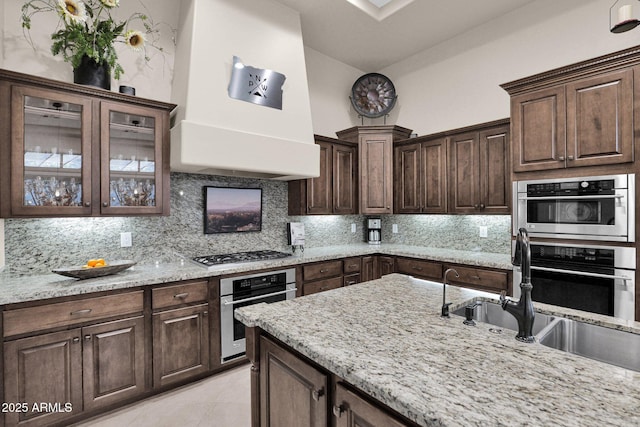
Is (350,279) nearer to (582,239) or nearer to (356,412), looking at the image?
(582,239)

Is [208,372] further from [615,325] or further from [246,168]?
[615,325]

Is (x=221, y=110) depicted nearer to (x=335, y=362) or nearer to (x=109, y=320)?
(x=109, y=320)

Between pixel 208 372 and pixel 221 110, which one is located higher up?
pixel 221 110

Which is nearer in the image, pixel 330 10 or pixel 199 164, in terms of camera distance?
pixel 199 164

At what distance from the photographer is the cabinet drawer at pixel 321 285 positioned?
330 centimetres

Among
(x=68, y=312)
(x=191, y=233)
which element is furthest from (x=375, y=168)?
(x=68, y=312)

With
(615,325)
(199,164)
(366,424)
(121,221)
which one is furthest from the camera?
(121,221)

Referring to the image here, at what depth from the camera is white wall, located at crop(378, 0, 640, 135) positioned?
3.01m

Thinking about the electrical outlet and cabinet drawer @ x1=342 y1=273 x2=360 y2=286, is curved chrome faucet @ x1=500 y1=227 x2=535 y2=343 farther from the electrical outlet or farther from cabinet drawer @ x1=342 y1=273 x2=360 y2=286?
the electrical outlet

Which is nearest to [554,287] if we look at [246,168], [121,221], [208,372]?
[246,168]

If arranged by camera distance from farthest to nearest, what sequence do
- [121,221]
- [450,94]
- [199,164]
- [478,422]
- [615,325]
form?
[450,94], [121,221], [199,164], [615,325], [478,422]

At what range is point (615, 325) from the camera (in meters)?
1.26

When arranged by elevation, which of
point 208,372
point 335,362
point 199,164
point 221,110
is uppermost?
point 221,110

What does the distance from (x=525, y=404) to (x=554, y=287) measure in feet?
7.77
